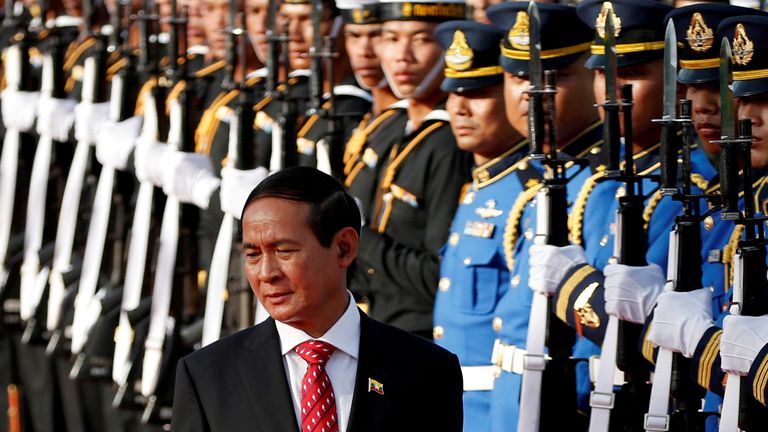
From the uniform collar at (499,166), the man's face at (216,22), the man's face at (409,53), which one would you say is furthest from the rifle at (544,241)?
the man's face at (216,22)

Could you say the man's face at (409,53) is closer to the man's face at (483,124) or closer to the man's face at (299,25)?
the man's face at (483,124)

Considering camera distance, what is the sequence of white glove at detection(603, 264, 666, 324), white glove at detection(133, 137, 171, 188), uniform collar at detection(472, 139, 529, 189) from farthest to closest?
white glove at detection(133, 137, 171, 188)
uniform collar at detection(472, 139, 529, 189)
white glove at detection(603, 264, 666, 324)

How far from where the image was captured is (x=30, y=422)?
12.7 metres

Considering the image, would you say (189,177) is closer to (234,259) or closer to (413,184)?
(234,259)

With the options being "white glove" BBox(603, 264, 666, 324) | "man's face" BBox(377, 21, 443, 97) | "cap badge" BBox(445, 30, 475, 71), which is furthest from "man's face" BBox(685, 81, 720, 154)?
"man's face" BBox(377, 21, 443, 97)

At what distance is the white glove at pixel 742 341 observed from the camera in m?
5.33

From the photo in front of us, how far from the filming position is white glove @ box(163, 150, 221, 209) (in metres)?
10.2

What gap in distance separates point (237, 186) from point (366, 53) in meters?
0.83

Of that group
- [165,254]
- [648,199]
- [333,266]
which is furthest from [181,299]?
[333,266]

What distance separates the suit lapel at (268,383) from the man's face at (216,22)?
6.57 m

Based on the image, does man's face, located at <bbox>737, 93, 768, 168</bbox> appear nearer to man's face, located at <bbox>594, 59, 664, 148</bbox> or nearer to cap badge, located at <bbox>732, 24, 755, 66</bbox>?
cap badge, located at <bbox>732, 24, 755, 66</bbox>

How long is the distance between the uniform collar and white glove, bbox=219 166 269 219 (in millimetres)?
1703

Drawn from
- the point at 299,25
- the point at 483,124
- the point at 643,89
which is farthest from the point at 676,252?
the point at 299,25

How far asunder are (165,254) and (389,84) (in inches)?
84.1
